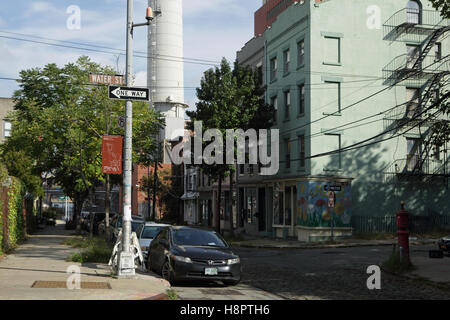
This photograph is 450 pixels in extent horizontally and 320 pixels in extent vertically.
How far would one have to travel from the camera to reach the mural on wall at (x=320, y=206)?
32.7 meters

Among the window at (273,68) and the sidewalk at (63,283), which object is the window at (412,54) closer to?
the window at (273,68)

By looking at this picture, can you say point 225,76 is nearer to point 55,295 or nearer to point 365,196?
point 365,196

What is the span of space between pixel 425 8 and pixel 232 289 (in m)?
30.1

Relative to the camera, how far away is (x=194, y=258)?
13.2 metres

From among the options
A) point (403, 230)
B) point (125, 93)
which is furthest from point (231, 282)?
point (403, 230)

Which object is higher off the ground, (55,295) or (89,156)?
(89,156)

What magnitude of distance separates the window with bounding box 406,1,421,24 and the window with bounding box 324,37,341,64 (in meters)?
5.73

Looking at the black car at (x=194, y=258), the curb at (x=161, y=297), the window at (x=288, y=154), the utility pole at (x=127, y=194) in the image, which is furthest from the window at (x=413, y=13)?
the curb at (x=161, y=297)

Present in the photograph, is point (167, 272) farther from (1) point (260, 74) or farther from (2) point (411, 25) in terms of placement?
(2) point (411, 25)

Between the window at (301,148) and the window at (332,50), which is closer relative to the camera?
the window at (332,50)

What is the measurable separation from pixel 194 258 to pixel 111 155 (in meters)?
4.06

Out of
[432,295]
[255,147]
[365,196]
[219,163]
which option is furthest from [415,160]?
[432,295]

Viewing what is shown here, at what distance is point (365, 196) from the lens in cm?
3475

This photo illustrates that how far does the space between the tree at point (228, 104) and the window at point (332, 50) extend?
16.5 feet
